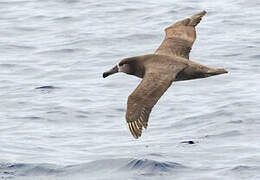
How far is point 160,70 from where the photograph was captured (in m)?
13.2

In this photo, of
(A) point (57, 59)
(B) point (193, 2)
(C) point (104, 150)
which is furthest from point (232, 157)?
(B) point (193, 2)

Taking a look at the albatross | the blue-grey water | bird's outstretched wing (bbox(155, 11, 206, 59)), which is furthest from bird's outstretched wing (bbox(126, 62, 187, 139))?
the blue-grey water

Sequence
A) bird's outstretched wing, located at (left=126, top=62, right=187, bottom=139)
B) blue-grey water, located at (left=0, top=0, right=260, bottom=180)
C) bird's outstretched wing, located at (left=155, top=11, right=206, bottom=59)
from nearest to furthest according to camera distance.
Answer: bird's outstretched wing, located at (left=126, top=62, right=187, bottom=139)
bird's outstretched wing, located at (left=155, top=11, right=206, bottom=59)
blue-grey water, located at (left=0, top=0, right=260, bottom=180)

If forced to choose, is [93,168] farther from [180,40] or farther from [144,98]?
[144,98]

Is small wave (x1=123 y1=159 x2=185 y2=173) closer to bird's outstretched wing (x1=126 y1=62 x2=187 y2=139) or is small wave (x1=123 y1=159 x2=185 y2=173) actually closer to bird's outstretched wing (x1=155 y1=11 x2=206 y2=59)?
bird's outstretched wing (x1=155 y1=11 x2=206 y2=59)

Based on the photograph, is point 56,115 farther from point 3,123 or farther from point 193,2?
point 193,2

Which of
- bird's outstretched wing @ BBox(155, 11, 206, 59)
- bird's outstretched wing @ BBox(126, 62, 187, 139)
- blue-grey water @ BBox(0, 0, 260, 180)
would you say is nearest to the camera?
bird's outstretched wing @ BBox(126, 62, 187, 139)

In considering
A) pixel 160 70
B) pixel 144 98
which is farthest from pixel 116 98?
pixel 144 98

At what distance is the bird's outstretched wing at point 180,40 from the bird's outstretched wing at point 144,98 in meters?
1.46

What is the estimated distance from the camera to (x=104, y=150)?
15.9 m

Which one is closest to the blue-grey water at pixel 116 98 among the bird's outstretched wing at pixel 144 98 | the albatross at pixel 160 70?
the albatross at pixel 160 70

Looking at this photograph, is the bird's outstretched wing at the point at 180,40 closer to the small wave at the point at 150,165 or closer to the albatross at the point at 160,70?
the albatross at the point at 160,70

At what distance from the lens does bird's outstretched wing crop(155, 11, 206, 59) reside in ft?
48.2

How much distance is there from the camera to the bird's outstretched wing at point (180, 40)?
14.7 meters
